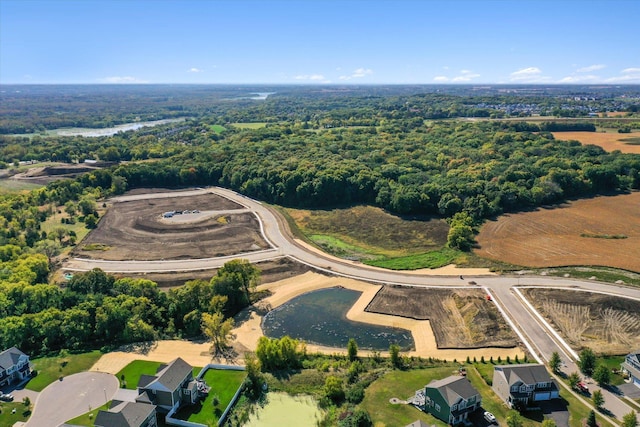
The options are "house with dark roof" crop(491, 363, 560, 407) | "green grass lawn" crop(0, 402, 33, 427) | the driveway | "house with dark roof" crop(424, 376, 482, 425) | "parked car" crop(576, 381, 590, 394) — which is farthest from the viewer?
"parked car" crop(576, 381, 590, 394)

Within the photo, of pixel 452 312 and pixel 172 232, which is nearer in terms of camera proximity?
pixel 452 312

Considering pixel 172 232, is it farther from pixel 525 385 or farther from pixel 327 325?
pixel 525 385

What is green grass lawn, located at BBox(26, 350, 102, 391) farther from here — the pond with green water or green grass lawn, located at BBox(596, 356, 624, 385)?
green grass lawn, located at BBox(596, 356, 624, 385)

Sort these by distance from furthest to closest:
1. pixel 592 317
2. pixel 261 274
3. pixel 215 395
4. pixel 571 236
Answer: pixel 571 236
pixel 261 274
pixel 592 317
pixel 215 395

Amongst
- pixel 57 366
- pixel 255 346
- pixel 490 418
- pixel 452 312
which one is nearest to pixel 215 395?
pixel 255 346

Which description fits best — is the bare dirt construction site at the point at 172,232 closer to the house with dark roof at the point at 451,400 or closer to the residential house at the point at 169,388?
the residential house at the point at 169,388

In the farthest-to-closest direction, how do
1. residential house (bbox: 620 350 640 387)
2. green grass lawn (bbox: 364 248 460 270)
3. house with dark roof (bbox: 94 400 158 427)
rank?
1. green grass lawn (bbox: 364 248 460 270)
2. residential house (bbox: 620 350 640 387)
3. house with dark roof (bbox: 94 400 158 427)

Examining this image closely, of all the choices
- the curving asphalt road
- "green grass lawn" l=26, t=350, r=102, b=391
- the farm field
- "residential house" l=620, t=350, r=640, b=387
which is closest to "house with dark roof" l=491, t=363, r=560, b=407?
the curving asphalt road
